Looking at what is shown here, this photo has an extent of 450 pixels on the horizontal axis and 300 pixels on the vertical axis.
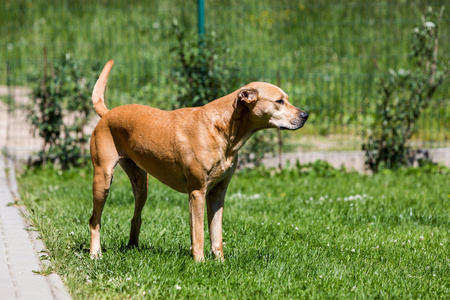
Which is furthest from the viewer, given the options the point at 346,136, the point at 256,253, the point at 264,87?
the point at 346,136

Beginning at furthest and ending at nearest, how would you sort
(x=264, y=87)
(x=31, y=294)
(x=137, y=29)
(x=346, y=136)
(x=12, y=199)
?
(x=137, y=29), (x=346, y=136), (x=12, y=199), (x=264, y=87), (x=31, y=294)

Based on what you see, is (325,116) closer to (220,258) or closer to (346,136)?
(346,136)

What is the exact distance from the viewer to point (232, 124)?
451cm

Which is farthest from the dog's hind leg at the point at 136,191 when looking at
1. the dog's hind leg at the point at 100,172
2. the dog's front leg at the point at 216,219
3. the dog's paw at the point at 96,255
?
the dog's front leg at the point at 216,219

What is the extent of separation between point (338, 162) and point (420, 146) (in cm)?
148

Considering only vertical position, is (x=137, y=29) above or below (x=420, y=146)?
above

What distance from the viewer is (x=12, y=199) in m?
7.24

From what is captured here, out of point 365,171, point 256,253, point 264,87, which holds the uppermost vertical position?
point 264,87

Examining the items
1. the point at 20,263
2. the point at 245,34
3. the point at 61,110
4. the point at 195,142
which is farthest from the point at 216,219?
the point at 245,34

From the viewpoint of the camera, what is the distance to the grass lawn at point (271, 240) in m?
4.22

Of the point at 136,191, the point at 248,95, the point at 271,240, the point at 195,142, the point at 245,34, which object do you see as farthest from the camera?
the point at 245,34

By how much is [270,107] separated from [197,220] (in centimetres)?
98

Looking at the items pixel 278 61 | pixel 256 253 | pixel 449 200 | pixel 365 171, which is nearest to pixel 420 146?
pixel 365 171

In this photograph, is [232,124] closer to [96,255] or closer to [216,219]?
[216,219]
